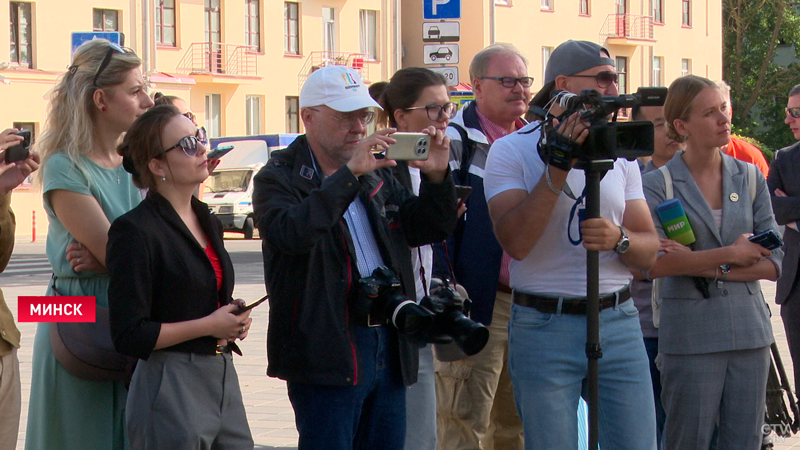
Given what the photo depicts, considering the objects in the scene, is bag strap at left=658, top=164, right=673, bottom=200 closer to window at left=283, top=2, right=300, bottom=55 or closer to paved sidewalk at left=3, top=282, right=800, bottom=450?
paved sidewalk at left=3, top=282, right=800, bottom=450

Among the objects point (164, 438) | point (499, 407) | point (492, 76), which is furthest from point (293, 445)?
point (164, 438)

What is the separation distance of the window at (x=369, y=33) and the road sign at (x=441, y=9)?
29761 mm

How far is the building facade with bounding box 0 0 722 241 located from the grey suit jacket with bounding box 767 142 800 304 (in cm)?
2023

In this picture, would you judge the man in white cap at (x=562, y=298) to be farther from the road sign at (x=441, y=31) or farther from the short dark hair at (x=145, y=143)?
the road sign at (x=441, y=31)

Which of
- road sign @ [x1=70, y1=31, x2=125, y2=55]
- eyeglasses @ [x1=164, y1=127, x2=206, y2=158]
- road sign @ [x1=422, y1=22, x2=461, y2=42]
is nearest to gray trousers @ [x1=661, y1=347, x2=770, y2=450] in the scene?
eyeglasses @ [x1=164, y1=127, x2=206, y2=158]

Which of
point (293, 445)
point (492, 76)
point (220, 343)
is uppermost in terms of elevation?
point (492, 76)

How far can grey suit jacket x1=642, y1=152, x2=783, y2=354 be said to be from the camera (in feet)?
16.4

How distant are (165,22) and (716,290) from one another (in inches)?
1341

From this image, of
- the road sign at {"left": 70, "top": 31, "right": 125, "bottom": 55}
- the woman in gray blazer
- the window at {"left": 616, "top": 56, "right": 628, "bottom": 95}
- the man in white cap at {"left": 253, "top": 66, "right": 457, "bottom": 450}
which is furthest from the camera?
the window at {"left": 616, "top": 56, "right": 628, "bottom": 95}

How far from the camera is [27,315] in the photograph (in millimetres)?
4469

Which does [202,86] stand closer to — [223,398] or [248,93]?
[248,93]

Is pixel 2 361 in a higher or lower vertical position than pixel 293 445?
higher

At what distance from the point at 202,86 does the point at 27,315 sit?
114ft

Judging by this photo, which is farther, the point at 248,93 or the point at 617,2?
the point at 617,2
